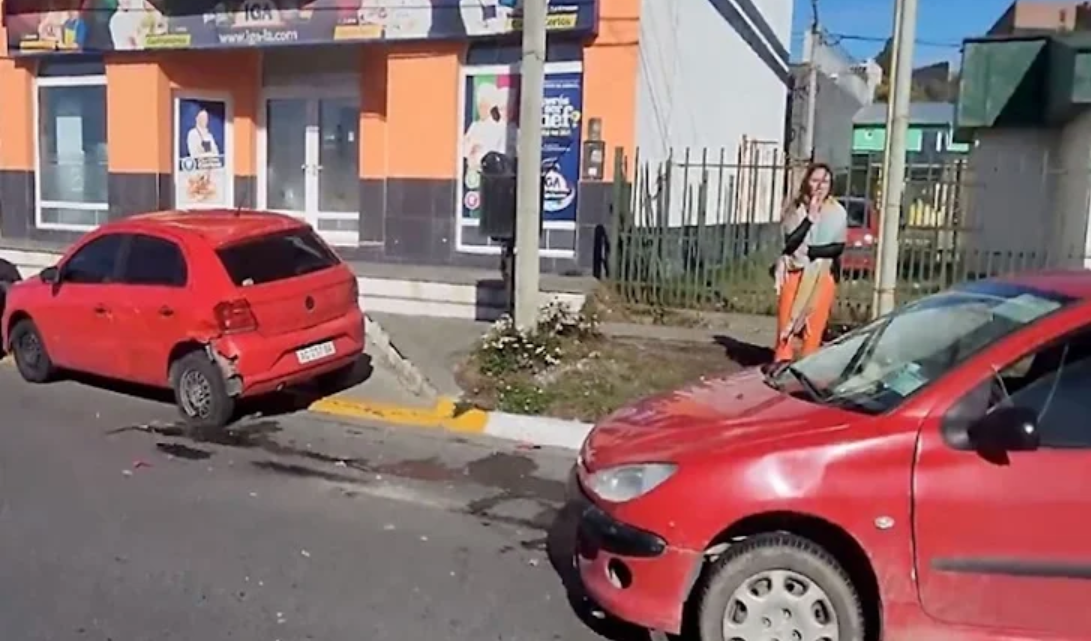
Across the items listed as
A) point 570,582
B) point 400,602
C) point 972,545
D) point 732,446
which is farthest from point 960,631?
point 400,602

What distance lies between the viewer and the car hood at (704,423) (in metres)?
3.85

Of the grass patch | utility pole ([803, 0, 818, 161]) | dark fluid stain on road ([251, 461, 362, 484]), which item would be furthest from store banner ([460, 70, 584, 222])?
utility pole ([803, 0, 818, 161])

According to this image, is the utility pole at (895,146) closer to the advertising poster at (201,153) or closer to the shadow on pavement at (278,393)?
the shadow on pavement at (278,393)

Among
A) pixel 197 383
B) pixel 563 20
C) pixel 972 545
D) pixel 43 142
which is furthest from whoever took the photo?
pixel 43 142

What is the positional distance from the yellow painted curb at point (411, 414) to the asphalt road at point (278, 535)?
0.25 meters

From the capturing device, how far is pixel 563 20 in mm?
12234

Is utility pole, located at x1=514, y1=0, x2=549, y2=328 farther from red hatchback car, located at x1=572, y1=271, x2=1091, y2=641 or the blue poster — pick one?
red hatchback car, located at x1=572, y1=271, x2=1091, y2=641

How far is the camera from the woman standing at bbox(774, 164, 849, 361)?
26.3ft

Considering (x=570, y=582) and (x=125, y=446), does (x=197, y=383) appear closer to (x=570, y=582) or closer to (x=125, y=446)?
(x=125, y=446)

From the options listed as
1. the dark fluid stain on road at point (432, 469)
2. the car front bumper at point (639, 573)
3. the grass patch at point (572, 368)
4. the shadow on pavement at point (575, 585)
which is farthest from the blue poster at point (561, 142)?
the car front bumper at point (639, 573)

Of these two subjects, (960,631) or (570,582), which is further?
(570,582)

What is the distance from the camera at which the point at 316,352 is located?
8.04 m

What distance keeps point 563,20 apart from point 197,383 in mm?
6726

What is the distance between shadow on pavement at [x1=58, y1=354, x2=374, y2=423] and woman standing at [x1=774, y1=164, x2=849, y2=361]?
Result: 150 inches
